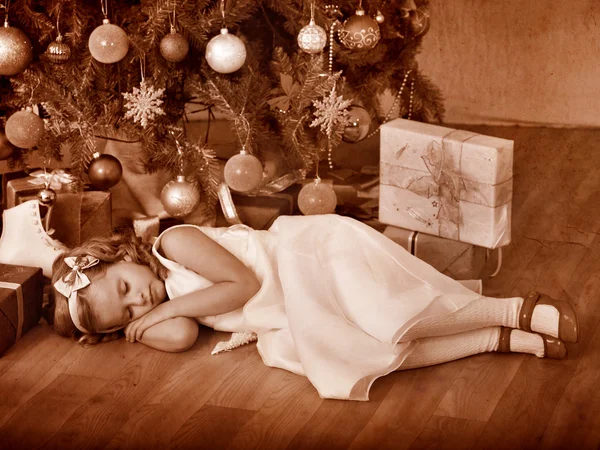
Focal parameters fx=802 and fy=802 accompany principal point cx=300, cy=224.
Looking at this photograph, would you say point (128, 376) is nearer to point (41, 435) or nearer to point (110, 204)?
point (41, 435)

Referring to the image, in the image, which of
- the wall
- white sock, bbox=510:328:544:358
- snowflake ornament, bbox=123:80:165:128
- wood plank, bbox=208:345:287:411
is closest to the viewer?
wood plank, bbox=208:345:287:411

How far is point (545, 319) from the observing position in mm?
1710

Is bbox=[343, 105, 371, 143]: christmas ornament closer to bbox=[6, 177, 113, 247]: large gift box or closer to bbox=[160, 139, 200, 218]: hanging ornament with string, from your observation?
bbox=[160, 139, 200, 218]: hanging ornament with string

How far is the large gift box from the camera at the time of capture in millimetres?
2170

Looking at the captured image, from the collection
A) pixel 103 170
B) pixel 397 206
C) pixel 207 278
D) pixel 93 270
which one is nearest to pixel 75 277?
pixel 93 270

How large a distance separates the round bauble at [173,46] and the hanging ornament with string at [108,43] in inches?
3.5

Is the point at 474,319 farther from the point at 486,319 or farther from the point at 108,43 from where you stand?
the point at 108,43

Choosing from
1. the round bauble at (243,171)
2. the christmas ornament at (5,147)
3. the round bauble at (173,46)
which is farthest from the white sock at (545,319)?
the christmas ornament at (5,147)

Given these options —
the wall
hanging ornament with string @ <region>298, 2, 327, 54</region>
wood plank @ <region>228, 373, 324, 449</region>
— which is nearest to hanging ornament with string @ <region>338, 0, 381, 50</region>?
hanging ornament with string @ <region>298, 2, 327, 54</region>

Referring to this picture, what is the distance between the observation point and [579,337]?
179 cm

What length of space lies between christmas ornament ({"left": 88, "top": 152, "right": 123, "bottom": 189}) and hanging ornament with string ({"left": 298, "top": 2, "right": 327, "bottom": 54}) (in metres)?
0.58

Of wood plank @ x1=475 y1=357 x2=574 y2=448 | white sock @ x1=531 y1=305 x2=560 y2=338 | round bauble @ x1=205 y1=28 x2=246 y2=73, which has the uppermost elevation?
round bauble @ x1=205 y1=28 x2=246 y2=73

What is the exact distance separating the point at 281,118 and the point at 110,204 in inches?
21.4

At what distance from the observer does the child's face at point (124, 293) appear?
5.74 feet
